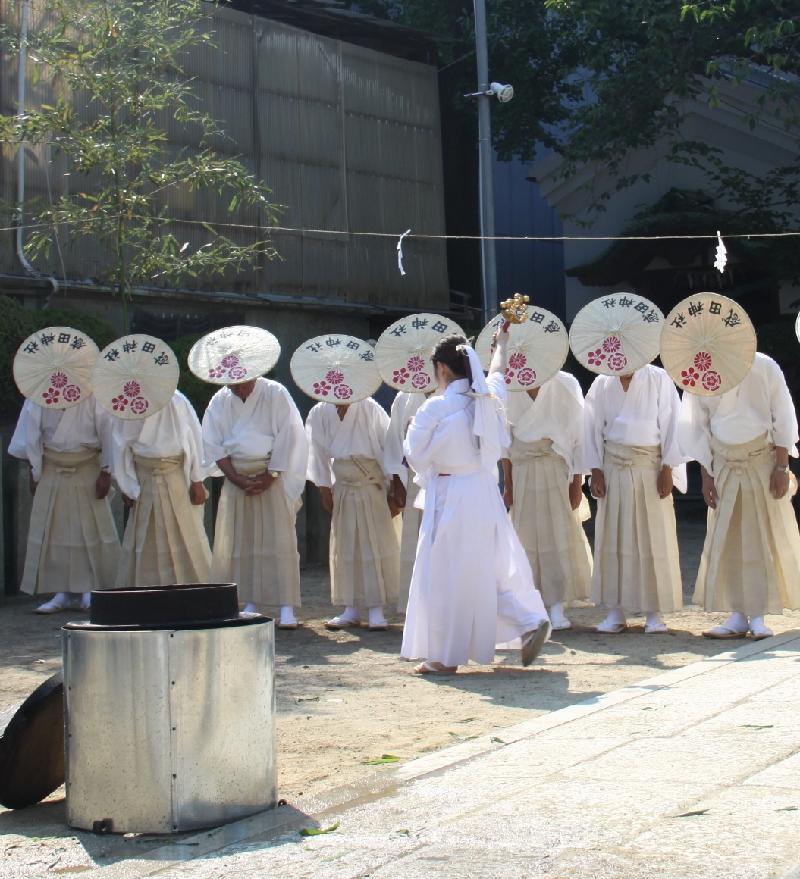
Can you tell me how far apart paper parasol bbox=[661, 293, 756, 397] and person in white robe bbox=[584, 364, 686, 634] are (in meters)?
0.57

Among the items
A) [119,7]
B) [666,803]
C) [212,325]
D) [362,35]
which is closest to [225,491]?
[119,7]

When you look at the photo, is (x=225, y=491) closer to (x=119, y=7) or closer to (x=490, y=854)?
(x=119, y=7)

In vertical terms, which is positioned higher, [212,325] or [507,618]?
[212,325]

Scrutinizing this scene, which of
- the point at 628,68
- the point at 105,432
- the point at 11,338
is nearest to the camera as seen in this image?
the point at 105,432

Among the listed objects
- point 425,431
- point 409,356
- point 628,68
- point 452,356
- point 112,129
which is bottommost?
point 425,431

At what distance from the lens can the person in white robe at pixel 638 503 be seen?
31.3 ft

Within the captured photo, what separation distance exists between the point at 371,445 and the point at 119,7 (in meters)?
4.91

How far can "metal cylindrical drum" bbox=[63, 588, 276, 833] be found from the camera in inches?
192

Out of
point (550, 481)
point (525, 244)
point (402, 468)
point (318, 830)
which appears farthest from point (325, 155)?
point (318, 830)

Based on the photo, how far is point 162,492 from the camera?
10547 millimetres

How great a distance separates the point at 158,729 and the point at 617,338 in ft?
17.5

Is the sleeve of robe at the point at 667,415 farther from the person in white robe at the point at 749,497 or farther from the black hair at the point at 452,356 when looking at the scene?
the black hair at the point at 452,356

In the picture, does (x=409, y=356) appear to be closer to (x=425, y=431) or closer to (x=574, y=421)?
(x=574, y=421)

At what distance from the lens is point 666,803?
472 centimetres
